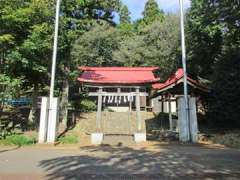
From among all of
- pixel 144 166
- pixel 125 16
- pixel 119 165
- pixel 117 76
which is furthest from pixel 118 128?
pixel 125 16

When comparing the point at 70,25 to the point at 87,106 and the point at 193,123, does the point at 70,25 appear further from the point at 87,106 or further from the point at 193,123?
the point at 193,123

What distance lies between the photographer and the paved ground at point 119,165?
28.9ft

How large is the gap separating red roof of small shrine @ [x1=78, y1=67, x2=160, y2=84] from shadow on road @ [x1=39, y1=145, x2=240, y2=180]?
6.22 metres

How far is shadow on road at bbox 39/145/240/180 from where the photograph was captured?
8.80m

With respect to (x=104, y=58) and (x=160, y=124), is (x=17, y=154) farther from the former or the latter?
(x=104, y=58)

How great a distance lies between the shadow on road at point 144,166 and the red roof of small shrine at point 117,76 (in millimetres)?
6221

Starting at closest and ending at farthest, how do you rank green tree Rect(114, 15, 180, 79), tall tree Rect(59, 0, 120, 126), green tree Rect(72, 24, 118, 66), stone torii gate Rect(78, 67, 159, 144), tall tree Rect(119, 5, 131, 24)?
1. stone torii gate Rect(78, 67, 159, 144)
2. tall tree Rect(59, 0, 120, 126)
3. green tree Rect(72, 24, 118, 66)
4. green tree Rect(114, 15, 180, 79)
5. tall tree Rect(119, 5, 131, 24)

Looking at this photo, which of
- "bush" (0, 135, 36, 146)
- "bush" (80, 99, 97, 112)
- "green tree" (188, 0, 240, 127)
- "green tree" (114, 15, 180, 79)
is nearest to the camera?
"bush" (0, 135, 36, 146)

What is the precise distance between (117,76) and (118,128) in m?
6.91

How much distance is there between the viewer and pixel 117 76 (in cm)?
1969

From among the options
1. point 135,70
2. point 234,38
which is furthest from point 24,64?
point 234,38

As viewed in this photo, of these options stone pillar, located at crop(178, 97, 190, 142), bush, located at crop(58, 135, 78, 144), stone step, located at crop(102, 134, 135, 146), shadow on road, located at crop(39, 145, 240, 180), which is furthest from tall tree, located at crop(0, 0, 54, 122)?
stone pillar, located at crop(178, 97, 190, 142)

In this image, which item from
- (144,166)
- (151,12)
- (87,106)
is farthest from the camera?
(151,12)

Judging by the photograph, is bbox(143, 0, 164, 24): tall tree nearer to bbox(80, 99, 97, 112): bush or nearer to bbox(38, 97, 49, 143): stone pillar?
bbox(80, 99, 97, 112): bush
